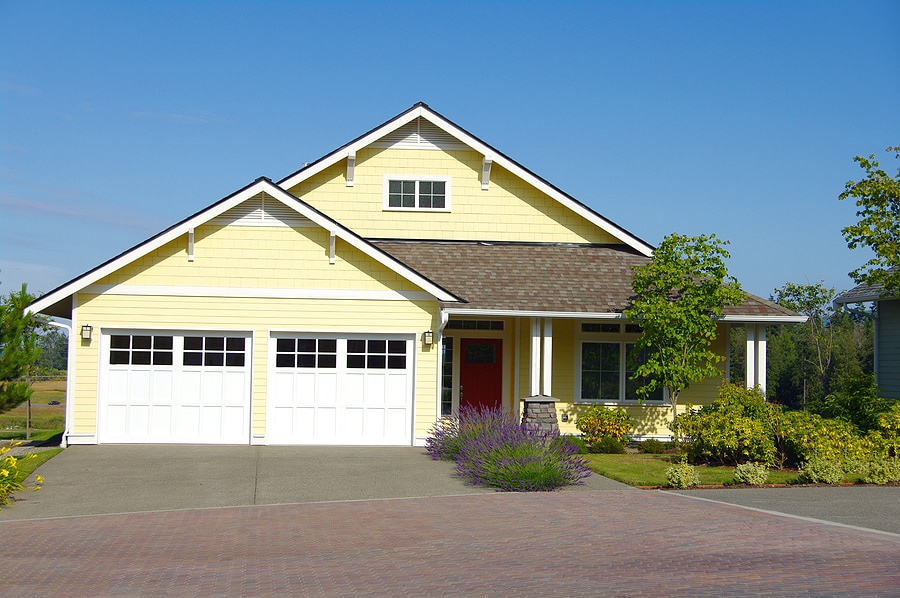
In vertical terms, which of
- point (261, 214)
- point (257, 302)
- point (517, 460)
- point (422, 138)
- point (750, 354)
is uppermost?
point (422, 138)

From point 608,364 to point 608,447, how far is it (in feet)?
9.03

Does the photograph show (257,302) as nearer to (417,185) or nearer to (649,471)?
(417,185)

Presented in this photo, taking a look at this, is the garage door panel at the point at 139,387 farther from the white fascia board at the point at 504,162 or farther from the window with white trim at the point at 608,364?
the window with white trim at the point at 608,364

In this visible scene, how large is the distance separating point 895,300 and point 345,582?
775 inches

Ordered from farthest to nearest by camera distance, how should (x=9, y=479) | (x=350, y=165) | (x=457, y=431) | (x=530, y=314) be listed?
(x=350, y=165) → (x=530, y=314) → (x=457, y=431) → (x=9, y=479)

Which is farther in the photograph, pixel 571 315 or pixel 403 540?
pixel 571 315

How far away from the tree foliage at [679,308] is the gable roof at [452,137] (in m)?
3.07

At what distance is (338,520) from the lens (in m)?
11.3

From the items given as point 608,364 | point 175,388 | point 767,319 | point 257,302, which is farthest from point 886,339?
point 175,388

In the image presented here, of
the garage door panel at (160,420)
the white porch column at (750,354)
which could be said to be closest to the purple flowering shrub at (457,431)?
the garage door panel at (160,420)

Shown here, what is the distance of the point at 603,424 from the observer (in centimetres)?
1994

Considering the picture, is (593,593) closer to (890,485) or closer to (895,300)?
(890,485)

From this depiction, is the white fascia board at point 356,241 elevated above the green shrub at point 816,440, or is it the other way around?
the white fascia board at point 356,241

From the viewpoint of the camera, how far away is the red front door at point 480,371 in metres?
21.7
